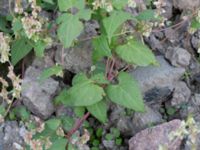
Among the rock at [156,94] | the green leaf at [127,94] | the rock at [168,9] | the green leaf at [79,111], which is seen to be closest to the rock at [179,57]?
the rock at [156,94]

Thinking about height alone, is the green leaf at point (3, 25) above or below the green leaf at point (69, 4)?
below

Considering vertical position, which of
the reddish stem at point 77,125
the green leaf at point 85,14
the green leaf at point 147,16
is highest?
the green leaf at point 85,14

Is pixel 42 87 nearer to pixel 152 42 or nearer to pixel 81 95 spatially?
pixel 81 95

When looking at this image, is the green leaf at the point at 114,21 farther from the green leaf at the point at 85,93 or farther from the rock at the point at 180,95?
the rock at the point at 180,95

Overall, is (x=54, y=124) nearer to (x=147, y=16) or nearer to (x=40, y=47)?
(x=40, y=47)

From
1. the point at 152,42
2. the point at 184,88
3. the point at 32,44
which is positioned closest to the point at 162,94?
the point at 184,88

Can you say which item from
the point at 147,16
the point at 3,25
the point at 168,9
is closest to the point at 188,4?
the point at 168,9
